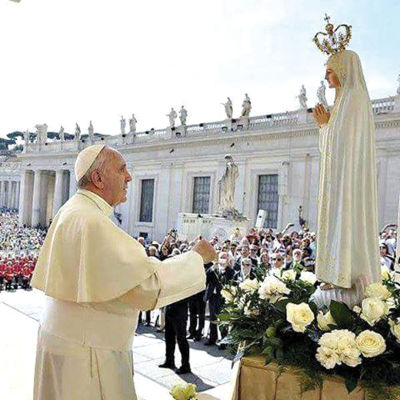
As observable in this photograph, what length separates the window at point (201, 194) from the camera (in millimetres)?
30219

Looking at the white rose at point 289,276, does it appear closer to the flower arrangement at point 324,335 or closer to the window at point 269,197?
the flower arrangement at point 324,335

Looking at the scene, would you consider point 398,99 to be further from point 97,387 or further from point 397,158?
point 97,387

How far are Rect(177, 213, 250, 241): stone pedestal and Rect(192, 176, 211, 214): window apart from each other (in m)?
10.5

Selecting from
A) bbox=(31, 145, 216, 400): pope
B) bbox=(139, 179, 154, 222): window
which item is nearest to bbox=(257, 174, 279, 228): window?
bbox=(139, 179, 154, 222): window

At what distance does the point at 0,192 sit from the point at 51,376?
84.4 meters

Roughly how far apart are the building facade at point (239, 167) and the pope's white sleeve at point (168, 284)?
1959 centimetres

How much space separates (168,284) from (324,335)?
2.91 ft

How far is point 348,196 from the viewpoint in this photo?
276cm

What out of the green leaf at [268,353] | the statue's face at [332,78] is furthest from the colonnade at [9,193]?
the green leaf at [268,353]

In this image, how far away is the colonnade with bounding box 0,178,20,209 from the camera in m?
77.5

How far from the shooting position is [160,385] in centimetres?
573

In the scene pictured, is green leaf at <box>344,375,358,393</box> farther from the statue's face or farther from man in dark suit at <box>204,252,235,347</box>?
man in dark suit at <box>204,252,235,347</box>

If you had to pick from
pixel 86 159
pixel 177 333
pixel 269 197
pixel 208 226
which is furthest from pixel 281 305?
pixel 269 197

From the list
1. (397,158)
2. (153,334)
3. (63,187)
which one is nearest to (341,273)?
(153,334)
